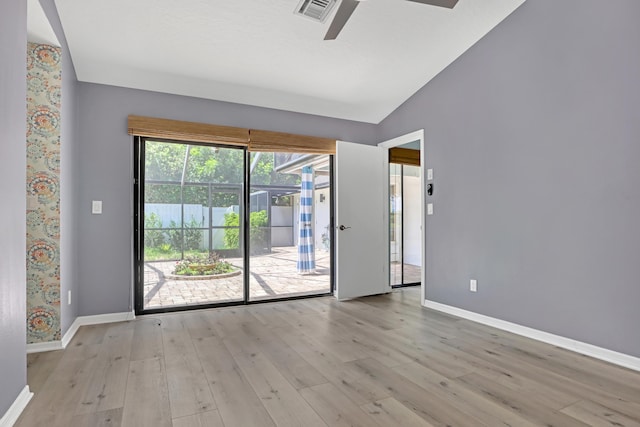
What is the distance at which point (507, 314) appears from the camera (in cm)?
330

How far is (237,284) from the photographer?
437 centimetres

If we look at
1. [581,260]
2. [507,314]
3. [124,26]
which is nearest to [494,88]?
[581,260]

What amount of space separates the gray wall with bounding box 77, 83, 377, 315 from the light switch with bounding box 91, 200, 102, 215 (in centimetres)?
3

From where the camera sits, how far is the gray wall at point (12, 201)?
1.74 metres

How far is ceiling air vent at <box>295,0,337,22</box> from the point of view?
108 inches

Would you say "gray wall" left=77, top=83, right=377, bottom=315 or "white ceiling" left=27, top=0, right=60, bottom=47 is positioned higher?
"white ceiling" left=27, top=0, right=60, bottom=47

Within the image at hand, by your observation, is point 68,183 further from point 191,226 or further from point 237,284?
point 237,284

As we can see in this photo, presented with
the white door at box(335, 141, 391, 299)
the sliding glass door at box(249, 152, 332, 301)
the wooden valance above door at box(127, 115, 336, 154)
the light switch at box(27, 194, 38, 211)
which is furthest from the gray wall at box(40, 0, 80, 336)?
the white door at box(335, 141, 391, 299)

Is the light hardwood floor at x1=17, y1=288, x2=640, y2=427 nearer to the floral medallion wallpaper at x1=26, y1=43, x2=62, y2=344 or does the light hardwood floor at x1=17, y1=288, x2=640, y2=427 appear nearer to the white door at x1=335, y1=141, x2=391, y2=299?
the floral medallion wallpaper at x1=26, y1=43, x2=62, y2=344

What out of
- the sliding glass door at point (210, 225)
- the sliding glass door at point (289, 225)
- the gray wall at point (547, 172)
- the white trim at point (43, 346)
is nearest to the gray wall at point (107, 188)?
the sliding glass door at point (210, 225)

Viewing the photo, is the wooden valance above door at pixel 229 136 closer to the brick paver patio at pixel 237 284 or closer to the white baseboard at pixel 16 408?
the brick paver patio at pixel 237 284

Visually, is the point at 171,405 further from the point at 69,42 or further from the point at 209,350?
the point at 69,42

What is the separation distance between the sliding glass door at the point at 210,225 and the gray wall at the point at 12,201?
1.79 metres


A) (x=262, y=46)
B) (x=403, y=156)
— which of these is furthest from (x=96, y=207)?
(x=403, y=156)
